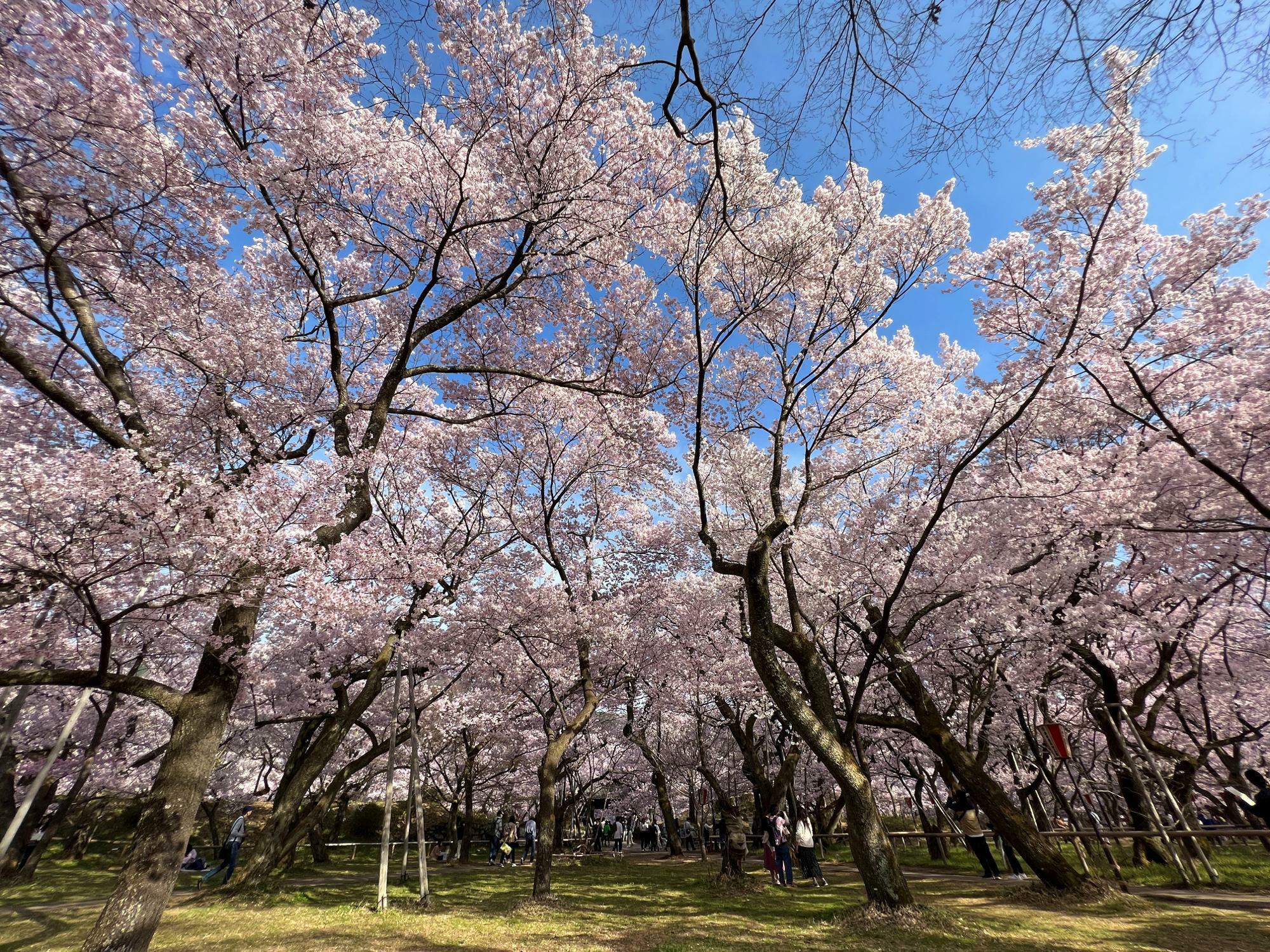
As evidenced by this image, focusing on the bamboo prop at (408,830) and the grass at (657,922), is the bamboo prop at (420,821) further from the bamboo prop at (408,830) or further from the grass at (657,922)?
the grass at (657,922)

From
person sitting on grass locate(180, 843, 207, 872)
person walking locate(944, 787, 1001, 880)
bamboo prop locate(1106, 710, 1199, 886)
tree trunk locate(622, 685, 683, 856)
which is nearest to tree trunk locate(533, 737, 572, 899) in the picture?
tree trunk locate(622, 685, 683, 856)

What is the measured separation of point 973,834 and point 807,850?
3396 mm

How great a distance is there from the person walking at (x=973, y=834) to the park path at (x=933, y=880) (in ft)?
0.98

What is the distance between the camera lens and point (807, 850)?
1270cm

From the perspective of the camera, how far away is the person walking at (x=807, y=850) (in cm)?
1236

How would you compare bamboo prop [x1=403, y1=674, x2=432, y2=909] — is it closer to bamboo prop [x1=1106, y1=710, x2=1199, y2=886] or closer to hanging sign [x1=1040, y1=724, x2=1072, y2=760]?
hanging sign [x1=1040, y1=724, x2=1072, y2=760]

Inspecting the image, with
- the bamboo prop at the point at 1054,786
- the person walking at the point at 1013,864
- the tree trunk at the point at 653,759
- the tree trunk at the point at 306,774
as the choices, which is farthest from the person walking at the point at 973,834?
the tree trunk at the point at 306,774

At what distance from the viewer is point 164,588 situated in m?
12.2

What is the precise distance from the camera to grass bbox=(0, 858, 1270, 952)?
6.54 metres

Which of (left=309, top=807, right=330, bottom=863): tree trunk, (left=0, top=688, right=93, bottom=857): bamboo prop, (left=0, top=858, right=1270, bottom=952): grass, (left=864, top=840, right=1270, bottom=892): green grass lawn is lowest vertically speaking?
(left=0, top=858, right=1270, bottom=952): grass

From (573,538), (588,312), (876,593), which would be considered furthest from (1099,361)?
(573,538)

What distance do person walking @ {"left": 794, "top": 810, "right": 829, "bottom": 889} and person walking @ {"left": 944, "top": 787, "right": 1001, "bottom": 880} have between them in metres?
3.09

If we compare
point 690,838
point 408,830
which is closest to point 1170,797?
point 408,830

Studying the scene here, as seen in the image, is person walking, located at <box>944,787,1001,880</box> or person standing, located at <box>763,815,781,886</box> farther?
person standing, located at <box>763,815,781,886</box>
